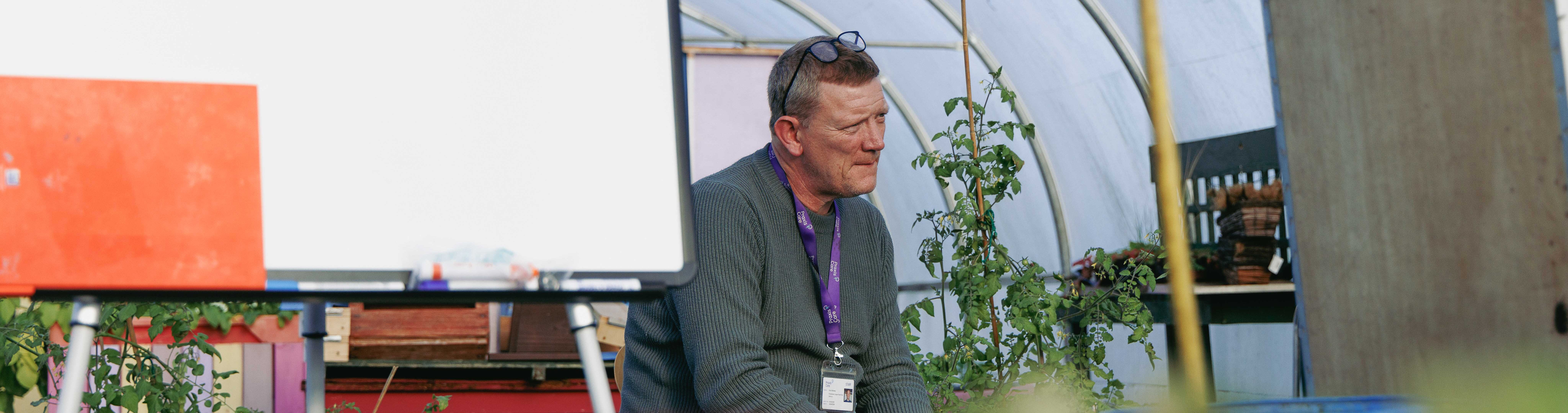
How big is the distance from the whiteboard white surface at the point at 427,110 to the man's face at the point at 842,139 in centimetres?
64

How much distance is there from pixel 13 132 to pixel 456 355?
12.2 feet

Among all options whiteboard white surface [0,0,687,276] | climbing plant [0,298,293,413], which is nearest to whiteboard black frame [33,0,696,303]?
whiteboard white surface [0,0,687,276]

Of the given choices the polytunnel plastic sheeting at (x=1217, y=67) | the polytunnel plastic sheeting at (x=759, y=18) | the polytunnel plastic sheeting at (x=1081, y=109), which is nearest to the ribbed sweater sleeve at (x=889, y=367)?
the polytunnel plastic sheeting at (x=1217, y=67)

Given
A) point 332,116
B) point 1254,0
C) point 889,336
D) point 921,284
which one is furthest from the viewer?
point 921,284

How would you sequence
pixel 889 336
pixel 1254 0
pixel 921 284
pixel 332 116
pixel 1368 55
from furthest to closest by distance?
1. pixel 921 284
2. pixel 1254 0
3. pixel 889 336
4. pixel 1368 55
5. pixel 332 116

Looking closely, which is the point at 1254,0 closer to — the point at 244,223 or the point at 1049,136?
the point at 1049,136

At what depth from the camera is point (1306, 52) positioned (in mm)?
2174

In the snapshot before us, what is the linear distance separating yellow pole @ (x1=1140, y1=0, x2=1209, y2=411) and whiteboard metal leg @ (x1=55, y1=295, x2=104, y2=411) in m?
1.04

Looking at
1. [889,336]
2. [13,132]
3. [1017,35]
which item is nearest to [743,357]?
[889,336]

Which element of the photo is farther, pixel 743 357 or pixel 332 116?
pixel 743 357

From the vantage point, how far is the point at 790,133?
2000 millimetres

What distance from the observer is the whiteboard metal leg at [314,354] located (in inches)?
60.6

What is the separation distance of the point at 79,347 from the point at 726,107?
623cm

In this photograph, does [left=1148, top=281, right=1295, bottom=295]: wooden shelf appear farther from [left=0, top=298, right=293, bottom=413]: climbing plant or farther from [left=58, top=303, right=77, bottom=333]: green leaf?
[left=58, top=303, right=77, bottom=333]: green leaf
